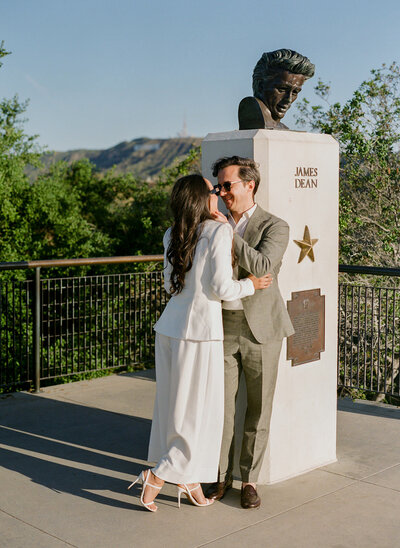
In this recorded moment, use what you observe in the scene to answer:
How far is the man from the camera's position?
3.96 m

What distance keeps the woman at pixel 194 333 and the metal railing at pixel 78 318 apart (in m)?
2.76

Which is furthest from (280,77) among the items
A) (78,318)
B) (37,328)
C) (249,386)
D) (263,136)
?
(78,318)

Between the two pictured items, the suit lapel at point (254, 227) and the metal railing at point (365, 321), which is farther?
the metal railing at point (365, 321)

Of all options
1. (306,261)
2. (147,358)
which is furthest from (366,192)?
(306,261)

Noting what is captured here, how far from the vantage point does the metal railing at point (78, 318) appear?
667 cm

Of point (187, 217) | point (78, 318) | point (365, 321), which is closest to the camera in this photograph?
point (187, 217)

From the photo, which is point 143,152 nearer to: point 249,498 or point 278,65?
point 278,65

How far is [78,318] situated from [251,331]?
3.45 metres

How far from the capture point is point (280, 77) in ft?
14.7

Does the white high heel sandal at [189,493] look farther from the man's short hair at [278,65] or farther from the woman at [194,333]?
the man's short hair at [278,65]

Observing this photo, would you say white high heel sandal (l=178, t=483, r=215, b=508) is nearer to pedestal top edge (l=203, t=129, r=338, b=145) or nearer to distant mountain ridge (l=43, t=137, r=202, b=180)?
pedestal top edge (l=203, t=129, r=338, b=145)

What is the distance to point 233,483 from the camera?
4359 mm

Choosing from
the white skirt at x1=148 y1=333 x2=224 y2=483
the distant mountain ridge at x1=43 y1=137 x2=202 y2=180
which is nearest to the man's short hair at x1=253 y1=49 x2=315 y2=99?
the white skirt at x1=148 y1=333 x2=224 y2=483

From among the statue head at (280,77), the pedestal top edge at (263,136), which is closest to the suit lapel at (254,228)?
the pedestal top edge at (263,136)
